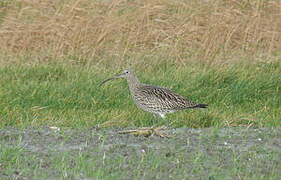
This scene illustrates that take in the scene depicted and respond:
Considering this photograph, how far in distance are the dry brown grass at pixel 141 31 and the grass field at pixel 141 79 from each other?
2 cm

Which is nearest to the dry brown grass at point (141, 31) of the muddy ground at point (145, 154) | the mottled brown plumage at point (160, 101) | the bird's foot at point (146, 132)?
the mottled brown plumage at point (160, 101)

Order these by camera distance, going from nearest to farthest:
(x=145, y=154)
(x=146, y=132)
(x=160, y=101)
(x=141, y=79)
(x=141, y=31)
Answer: (x=145, y=154) → (x=146, y=132) → (x=160, y=101) → (x=141, y=79) → (x=141, y=31)

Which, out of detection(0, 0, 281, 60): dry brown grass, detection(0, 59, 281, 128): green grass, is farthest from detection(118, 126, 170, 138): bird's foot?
detection(0, 0, 281, 60): dry brown grass

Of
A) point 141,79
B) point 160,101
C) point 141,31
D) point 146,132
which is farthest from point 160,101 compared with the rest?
point 141,31

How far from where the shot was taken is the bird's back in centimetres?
822

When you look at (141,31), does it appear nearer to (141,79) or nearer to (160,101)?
(141,79)

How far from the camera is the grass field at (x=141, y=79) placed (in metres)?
6.02

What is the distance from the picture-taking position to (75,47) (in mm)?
11570

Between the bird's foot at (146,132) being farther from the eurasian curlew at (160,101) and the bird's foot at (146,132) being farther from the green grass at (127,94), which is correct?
the eurasian curlew at (160,101)

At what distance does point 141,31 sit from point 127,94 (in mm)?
2385

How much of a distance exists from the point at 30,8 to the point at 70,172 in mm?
6786

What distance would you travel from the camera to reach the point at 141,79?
10.2 m

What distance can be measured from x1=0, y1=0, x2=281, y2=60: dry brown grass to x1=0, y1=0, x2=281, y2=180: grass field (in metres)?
0.02

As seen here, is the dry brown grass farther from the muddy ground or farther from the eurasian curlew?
the muddy ground
